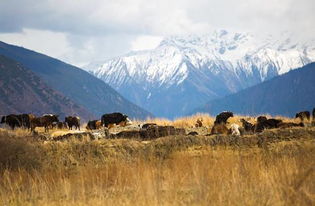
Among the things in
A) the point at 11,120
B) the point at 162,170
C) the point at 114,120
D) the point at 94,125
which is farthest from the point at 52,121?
the point at 162,170

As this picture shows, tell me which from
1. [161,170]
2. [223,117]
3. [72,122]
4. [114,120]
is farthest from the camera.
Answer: [72,122]

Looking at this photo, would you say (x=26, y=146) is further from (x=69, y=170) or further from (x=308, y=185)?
(x=308, y=185)

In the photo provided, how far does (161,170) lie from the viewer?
13297mm

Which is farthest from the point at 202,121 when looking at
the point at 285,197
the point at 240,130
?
the point at 285,197

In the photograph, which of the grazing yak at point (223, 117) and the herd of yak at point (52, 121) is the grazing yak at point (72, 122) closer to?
the herd of yak at point (52, 121)

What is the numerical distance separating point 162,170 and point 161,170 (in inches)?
6.6

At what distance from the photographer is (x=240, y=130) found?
68.6ft

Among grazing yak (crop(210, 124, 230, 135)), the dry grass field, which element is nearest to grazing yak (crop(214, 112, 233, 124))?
grazing yak (crop(210, 124, 230, 135))

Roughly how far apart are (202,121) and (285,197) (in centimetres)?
1992

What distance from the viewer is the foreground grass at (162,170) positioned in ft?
30.1

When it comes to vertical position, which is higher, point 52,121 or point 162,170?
point 52,121

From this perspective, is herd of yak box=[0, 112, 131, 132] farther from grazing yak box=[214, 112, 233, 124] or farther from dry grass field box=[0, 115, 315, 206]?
dry grass field box=[0, 115, 315, 206]

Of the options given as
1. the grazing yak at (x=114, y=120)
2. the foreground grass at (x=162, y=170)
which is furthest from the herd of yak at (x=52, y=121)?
the foreground grass at (x=162, y=170)

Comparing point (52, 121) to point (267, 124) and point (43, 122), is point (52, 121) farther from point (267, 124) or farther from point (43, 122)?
point (267, 124)
